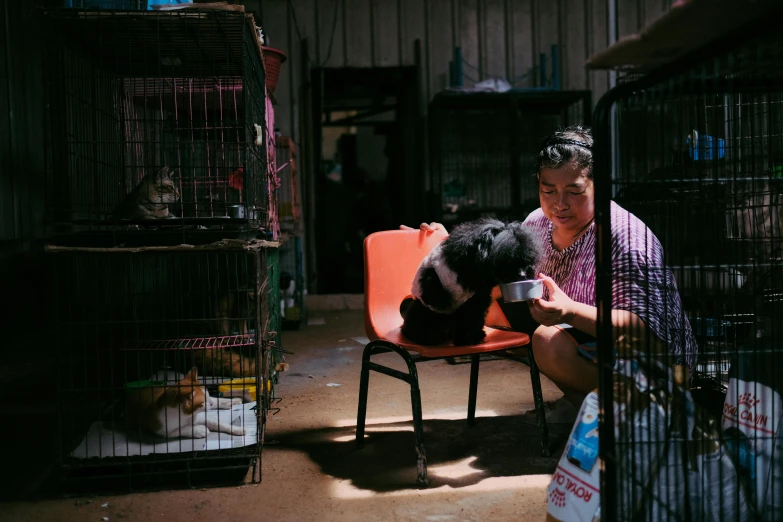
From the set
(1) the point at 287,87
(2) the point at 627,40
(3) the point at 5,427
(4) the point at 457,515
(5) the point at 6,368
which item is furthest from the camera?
(1) the point at 287,87

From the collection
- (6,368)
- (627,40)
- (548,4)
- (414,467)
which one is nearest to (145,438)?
(414,467)

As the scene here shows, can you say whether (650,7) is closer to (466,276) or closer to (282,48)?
(282,48)

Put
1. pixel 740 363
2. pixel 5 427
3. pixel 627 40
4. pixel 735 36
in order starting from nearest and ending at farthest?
1. pixel 735 36
2. pixel 627 40
3. pixel 740 363
4. pixel 5 427

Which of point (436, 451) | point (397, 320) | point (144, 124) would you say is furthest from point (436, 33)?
point (436, 451)

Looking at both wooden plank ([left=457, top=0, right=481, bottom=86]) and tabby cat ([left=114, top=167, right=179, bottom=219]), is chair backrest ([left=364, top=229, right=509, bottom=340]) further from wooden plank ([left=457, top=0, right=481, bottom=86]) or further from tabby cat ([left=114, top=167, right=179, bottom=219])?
wooden plank ([left=457, top=0, right=481, bottom=86])

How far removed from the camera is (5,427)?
2.62 meters

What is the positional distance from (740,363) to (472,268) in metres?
0.82

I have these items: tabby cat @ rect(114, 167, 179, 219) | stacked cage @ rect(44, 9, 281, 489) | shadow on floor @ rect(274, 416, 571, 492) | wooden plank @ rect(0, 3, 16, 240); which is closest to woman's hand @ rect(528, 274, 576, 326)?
shadow on floor @ rect(274, 416, 571, 492)

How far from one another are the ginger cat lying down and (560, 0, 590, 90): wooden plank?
16.3 ft

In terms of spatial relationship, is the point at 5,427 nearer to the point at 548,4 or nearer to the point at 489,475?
the point at 489,475

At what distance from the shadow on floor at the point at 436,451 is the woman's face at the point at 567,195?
0.81 meters

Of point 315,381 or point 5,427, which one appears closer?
point 5,427

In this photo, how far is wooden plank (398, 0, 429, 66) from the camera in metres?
5.92

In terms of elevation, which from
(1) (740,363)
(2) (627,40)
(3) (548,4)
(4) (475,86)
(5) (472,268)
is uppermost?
(3) (548,4)
